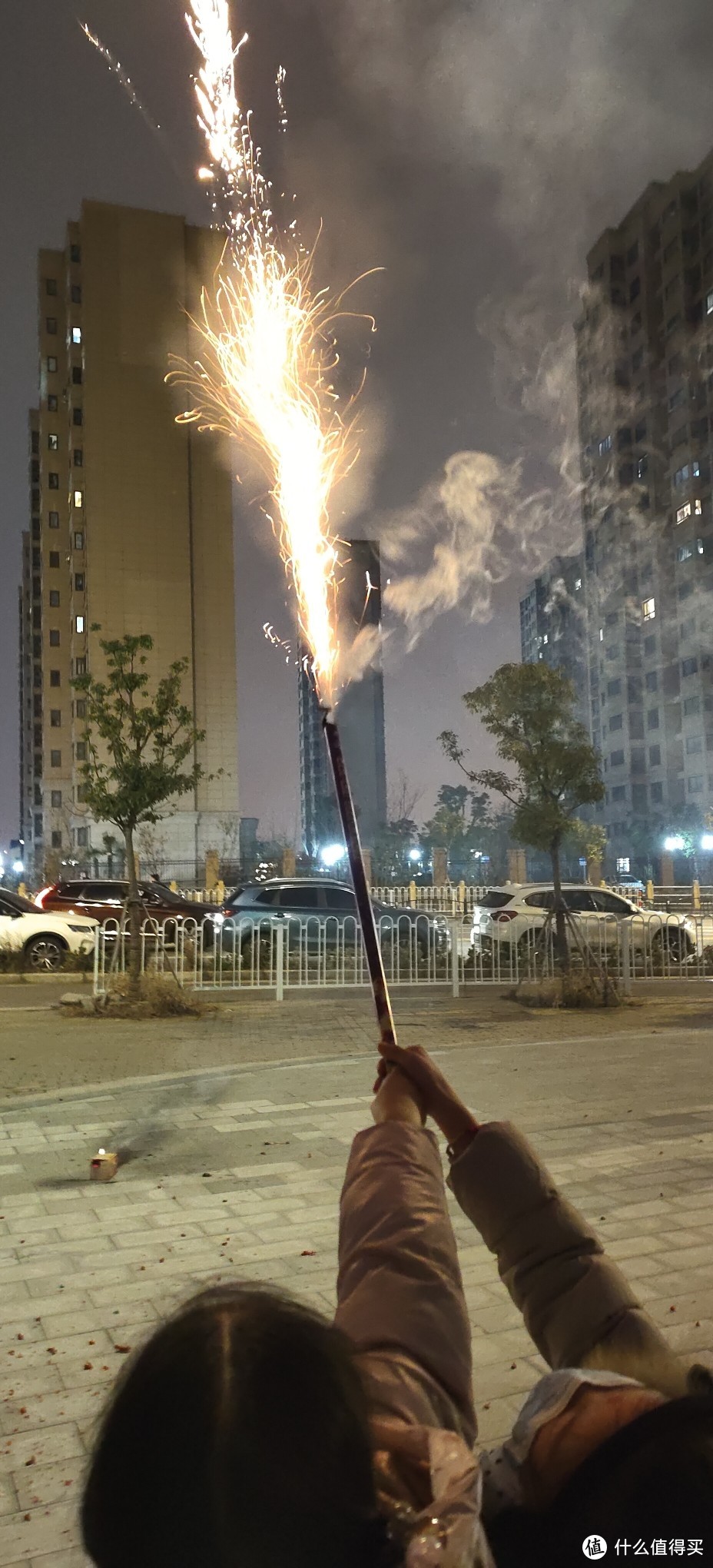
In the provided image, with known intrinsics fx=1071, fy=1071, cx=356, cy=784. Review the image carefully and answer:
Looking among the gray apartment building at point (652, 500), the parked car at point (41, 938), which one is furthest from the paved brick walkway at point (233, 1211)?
the gray apartment building at point (652, 500)

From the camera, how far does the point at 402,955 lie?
16.9 m

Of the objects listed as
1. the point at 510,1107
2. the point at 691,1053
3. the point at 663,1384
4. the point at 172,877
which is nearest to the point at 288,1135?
the point at 510,1107

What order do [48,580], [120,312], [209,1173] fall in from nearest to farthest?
[209,1173]
[120,312]
[48,580]

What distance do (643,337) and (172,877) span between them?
54001 millimetres

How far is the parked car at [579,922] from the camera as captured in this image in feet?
55.0

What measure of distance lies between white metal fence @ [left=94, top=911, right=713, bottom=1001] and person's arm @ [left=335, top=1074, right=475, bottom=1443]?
12301 millimetres

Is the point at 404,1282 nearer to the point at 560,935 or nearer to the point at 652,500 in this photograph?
the point at 560,935

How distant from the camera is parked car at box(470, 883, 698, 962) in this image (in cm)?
1677

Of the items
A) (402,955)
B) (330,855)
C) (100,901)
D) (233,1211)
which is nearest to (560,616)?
(330,855)

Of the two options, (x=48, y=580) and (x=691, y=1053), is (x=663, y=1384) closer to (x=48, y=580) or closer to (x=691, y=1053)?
(x=691, y=1053)

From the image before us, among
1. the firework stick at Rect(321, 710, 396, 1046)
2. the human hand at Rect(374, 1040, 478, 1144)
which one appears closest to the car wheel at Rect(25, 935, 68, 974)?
the firework stick at Rect(321, 710, 396, 1046)

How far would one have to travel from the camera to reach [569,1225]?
1861 mm

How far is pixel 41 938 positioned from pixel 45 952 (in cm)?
24

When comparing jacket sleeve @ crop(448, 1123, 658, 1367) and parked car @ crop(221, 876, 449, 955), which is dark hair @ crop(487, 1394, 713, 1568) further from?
parked car @ crop(221, 876, 449, 955)
